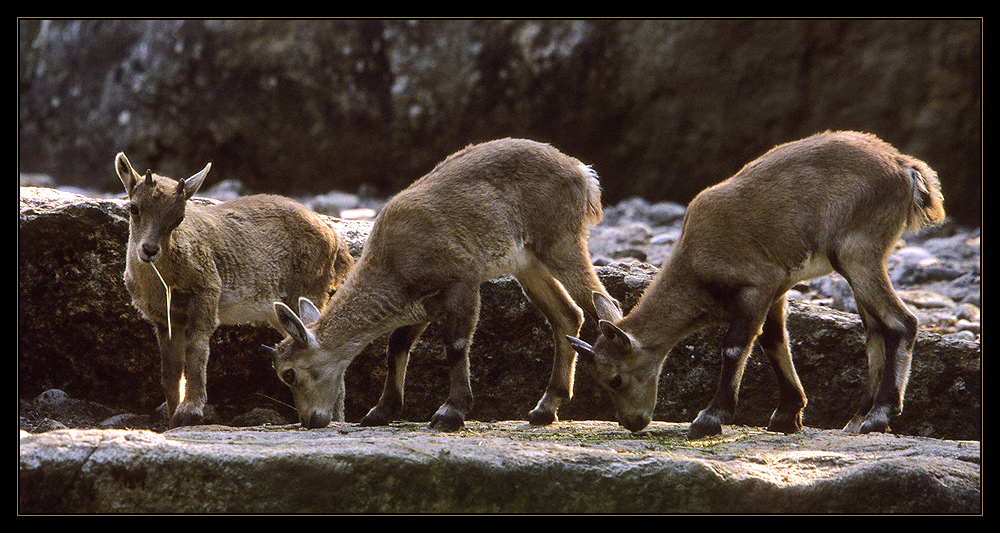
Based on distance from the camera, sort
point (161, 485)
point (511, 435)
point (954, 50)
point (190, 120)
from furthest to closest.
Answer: point (190, 120) → point (954, 50) → point (511, 435) → point (161, 485)

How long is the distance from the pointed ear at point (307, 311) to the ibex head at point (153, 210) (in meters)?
1.21

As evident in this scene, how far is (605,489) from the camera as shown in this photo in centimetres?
522

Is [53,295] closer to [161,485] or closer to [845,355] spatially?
[161,485]

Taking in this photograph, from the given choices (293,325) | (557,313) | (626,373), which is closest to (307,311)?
(293,325)

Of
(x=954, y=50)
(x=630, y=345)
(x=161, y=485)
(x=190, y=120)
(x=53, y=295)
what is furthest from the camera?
(x=190, y=120)

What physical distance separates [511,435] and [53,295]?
4.07 metres

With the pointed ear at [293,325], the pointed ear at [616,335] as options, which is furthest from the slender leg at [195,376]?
the pointed ear at [616,335]

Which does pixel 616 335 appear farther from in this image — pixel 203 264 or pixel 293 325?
pixel 203 264

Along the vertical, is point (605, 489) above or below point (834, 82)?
below

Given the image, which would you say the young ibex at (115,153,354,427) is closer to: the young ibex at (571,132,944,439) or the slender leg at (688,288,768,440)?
the young ibex at (571,132,944,439)

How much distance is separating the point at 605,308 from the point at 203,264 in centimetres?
309

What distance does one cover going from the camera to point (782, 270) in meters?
6.99

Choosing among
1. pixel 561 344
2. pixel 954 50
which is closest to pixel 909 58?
pixel 954 50

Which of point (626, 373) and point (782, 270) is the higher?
point (782, 270)
